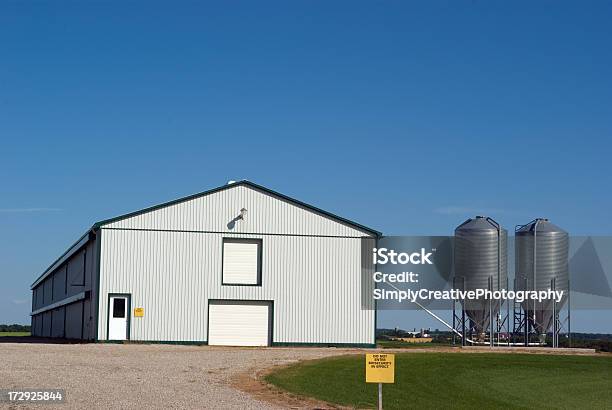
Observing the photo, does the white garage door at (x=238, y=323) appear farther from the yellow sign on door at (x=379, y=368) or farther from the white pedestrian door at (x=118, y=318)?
the yellow sign on door at (x=379, y=368)

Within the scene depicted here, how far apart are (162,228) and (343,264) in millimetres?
8436

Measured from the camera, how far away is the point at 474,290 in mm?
42688

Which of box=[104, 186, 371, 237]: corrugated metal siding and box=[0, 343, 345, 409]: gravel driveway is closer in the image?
box=[0, 343, 345, 409]: gravel driveway

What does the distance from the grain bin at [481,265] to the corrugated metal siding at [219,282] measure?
4812mm

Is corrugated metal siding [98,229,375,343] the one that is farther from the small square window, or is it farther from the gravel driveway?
the gravel driveway

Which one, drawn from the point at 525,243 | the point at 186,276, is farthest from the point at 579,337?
the point at 186,276

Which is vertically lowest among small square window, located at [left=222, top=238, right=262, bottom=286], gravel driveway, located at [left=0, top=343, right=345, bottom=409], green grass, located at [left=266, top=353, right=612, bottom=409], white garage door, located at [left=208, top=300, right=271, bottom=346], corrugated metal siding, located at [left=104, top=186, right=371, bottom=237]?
green grass, located at [left=266, top=353, right=612, bottom=409]

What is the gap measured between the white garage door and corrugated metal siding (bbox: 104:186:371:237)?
342cm

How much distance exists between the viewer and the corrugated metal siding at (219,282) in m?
40.1

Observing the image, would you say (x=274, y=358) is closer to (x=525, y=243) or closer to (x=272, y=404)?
(x=272, y=404)

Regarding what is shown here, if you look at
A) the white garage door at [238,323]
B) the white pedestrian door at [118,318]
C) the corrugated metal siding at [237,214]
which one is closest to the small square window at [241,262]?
the corrugated metal siding at [237,214]

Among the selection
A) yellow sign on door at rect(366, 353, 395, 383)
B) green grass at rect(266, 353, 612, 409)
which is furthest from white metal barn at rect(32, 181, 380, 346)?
yellow sign on door at rect(366, 353, 395, 383)

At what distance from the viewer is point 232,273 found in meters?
41.2

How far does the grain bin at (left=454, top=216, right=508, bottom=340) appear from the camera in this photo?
42594mm
